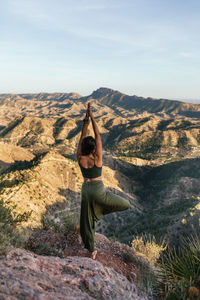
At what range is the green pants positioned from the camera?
3980 mm

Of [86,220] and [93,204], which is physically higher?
[93,204]

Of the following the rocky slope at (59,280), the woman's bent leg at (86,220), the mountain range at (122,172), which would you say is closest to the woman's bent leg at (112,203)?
the woman's bent leg at (86,220)

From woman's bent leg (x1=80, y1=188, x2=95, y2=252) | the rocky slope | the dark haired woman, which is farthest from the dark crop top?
the rocky slope

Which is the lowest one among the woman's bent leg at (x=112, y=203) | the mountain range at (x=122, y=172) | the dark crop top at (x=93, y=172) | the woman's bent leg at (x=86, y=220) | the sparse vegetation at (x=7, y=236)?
the mountain range at (x=122, y=172)

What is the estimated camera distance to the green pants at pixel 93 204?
3.98 m

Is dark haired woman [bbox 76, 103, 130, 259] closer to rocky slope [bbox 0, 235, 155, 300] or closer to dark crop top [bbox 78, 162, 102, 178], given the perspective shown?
dark crop top [bbox 78, 162, 102, 178]

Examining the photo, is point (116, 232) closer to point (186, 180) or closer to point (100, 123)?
point (186, 180)

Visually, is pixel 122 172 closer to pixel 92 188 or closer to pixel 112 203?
pixel 112 203

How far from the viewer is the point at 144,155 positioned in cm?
10706

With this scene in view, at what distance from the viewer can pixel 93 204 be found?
4000 millimetres

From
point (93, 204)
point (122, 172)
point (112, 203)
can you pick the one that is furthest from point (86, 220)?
point (122, 172)

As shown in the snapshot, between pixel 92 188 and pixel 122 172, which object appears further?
pixel 122 172

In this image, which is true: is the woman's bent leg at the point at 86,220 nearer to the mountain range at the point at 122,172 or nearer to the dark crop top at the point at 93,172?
the dark crop top at the point at 93,172

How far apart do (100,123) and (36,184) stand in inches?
5174
